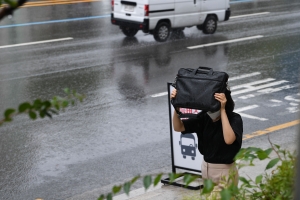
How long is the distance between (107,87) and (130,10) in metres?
4.86

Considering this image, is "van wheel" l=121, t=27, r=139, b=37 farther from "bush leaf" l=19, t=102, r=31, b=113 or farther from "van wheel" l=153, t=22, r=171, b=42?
"bush leaf" l=19, t=102, r=31, b=113

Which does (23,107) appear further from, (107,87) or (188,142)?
(107,87)

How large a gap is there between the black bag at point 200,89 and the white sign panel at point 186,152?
223 cm

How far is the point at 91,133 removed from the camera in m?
9.93

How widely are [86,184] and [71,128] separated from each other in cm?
214

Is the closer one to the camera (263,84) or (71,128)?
(71,128)

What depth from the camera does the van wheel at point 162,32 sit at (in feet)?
54.8

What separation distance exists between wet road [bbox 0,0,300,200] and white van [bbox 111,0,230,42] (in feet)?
1.33

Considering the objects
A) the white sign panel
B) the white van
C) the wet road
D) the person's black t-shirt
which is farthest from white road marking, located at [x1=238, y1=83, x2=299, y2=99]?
the person's black t-shirt

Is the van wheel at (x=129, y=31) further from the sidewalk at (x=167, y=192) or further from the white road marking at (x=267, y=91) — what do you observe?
the sidewalk at (x=167, y=192)

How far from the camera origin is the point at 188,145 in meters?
7.47

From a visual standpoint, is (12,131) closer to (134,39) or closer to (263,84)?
(263,84)

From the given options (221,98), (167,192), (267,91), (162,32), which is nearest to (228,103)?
(221,98)

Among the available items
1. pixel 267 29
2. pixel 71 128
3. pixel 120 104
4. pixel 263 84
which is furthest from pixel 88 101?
pixel 267 29
